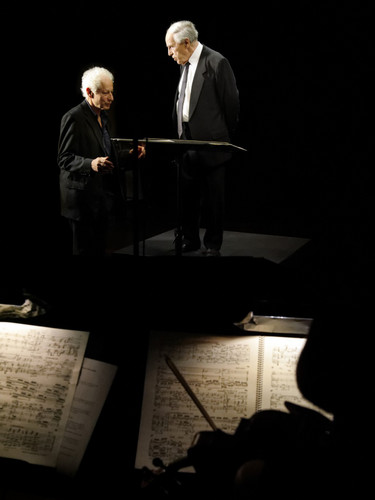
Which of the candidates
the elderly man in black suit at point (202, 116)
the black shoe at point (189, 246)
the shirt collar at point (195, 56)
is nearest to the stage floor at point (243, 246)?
the black shoe at point (189, 246)

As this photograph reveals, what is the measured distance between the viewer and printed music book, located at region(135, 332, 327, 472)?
1790 mm

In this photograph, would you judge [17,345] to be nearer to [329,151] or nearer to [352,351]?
[352,351]

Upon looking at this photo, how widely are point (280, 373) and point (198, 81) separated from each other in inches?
112

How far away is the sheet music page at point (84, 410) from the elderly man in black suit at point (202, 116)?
102 inches

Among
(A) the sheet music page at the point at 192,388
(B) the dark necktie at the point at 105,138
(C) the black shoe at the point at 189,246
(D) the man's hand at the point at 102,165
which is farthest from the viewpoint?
(C) the black shoe at the point at 189,246

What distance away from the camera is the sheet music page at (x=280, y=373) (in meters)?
1.79

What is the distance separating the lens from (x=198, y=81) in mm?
4160

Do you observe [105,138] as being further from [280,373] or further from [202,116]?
[280,373]

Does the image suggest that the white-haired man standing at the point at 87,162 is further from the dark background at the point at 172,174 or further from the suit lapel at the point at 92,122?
the dark background at the point at 172,174

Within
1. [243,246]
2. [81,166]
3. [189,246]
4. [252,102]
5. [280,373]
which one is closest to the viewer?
[280,373]

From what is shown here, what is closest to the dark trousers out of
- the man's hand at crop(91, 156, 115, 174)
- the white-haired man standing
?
the white-haired man standing

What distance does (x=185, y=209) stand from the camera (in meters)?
4.59

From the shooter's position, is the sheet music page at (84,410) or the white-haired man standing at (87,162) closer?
the sheet music page at (84,410)

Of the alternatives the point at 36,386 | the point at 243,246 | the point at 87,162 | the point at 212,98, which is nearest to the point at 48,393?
the point at 36,386
